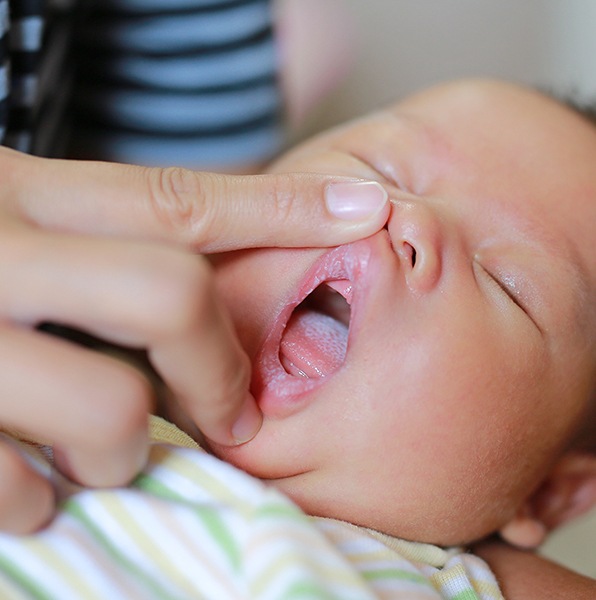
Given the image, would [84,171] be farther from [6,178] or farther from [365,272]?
[365,272]

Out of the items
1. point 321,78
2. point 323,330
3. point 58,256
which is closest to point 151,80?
point 321,78

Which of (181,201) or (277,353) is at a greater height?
(181,201)

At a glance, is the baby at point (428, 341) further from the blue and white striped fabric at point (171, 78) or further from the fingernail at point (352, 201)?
the blue and white striped fabric at point (171, 78)

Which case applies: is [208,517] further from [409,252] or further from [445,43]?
[445,43]

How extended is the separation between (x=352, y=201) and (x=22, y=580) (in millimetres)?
413

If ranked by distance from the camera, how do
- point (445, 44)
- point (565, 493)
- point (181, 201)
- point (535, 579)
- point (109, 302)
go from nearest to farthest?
1. point (109, 302)
2. point (181, 201)
3. point (535, 579)
4. point (565, 493)
5. point (445, 44)

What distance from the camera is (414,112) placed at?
102 cm

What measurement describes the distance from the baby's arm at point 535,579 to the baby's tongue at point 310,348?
311 millimetres

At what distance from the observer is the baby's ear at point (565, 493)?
109 cm

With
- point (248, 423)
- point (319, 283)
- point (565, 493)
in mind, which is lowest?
point (565, 493)

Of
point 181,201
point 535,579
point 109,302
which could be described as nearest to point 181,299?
point 109,302

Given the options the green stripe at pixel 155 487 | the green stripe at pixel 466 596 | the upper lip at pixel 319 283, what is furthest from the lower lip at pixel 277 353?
the green stripe at pixel 466 596

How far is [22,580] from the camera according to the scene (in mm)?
603

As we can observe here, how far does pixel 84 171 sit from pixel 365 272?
0.26 meters
